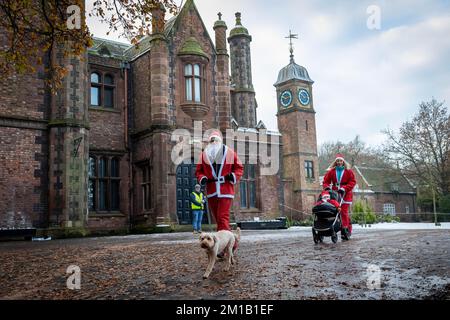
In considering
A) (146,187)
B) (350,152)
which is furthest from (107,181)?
(350,152)

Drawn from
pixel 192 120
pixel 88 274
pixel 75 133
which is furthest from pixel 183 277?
pixel 192 120

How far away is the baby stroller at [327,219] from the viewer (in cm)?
882

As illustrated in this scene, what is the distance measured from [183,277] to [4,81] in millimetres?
14563

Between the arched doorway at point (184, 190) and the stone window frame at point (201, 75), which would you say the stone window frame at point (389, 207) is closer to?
the stone window frame at point (201, 75)

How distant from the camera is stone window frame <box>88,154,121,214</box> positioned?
2069 cm

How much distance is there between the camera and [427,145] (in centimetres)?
3503

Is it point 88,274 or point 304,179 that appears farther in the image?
point 304,179

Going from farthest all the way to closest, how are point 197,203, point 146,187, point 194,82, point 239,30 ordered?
point 239,30
point 194,82
point 146,187
point 197,203

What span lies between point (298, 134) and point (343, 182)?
30.5m

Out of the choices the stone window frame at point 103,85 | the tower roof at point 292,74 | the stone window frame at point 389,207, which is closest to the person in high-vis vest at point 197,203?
the stone window frame at point 103,85

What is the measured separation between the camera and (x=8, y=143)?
16.2m

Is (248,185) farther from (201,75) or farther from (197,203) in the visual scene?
(197,203)

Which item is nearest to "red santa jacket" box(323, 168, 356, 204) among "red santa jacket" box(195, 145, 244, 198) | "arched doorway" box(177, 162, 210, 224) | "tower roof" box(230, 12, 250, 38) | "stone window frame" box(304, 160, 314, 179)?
"red santa jacket" box(195, 145, 244, 198)

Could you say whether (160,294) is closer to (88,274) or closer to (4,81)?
(88,274)
